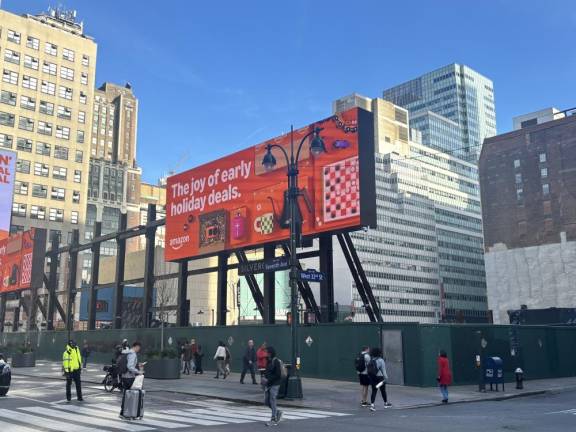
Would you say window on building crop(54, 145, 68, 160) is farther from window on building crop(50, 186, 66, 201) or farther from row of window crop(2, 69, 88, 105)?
row of window crop(2, 69, 88, 105)

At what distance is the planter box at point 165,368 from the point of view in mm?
27344

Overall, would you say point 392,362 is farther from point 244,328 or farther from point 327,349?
point 244,328

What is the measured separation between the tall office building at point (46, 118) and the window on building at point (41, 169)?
148 millimetres

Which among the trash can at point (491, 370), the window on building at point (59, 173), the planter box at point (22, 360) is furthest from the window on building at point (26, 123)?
the trash can at point (491, 370)

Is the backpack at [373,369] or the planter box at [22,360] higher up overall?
the backpack at [373,369]

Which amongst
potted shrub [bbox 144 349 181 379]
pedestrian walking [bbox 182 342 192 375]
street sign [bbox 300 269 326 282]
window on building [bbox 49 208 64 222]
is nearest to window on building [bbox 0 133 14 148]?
window on building [bbox 49 208 64 222]

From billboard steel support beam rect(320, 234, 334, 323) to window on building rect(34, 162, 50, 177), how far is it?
7876cm

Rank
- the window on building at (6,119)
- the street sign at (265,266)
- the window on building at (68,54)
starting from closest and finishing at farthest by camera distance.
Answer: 1. the street sign at (265,266)
2. the window on building at (6,119)
3. the window on building at (68,54)

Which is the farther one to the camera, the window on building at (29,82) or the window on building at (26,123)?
the window on building at (29,82)

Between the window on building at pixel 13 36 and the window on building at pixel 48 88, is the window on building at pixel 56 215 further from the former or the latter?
the window on building at pixel 13 36

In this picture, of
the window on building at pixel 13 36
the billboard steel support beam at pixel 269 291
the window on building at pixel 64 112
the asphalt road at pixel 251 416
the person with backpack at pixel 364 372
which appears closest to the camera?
the asphalt road at pixel 251 416

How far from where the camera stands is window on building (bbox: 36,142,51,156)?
96.9 metres

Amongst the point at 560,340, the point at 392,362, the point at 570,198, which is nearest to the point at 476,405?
the point at 392,362

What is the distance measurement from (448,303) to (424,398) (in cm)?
16196
